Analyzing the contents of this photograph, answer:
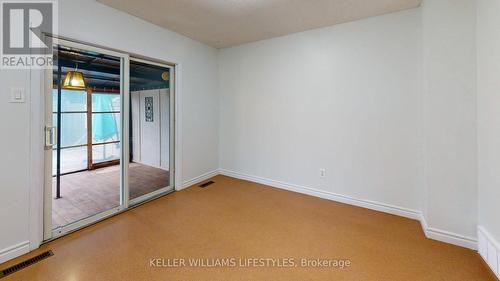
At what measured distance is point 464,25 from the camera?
2152 mm

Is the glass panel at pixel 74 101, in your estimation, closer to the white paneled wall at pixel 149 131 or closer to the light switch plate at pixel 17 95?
the white paneled wall at pixel 149 131

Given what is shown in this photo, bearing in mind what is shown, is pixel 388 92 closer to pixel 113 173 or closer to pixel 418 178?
pixel 418 178

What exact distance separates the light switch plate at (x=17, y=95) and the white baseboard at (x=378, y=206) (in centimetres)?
326

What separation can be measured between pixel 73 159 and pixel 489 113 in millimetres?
6735

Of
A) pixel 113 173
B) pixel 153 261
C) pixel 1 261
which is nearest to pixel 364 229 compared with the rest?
pixel 153 261

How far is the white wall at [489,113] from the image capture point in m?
1.79

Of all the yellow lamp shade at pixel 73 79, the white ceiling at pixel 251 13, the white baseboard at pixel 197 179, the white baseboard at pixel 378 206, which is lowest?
the white baseboard at pixel 378 206

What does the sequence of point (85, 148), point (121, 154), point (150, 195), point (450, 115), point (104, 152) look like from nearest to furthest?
point (450, 115) < point (121, 154) < point (150, 195) < point (85, 148) < point (104, 152)

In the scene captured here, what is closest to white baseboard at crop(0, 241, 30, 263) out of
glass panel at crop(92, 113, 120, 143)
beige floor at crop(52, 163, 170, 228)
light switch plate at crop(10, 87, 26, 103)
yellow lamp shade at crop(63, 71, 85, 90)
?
beige floor at crop(52, 163, 170, 228)

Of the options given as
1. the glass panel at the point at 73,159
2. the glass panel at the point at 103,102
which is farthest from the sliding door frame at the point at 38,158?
the glass panel at the point at 73,159

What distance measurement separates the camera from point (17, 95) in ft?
6.54

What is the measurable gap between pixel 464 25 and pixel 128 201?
175 inches

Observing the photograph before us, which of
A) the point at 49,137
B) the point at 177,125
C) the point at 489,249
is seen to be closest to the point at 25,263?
the point at 49,137

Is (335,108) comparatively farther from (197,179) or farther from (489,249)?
(197,179)
